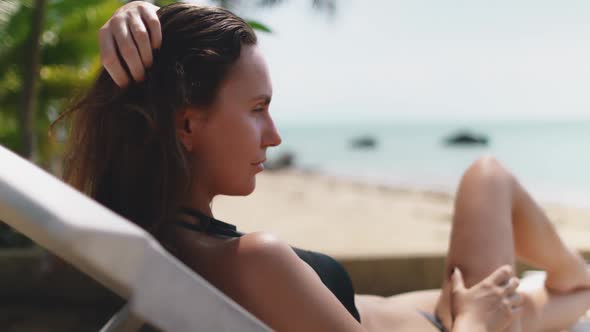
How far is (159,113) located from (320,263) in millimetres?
561

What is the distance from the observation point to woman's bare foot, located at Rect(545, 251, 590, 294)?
198 cm

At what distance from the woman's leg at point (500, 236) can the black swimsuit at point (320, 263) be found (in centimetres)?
51

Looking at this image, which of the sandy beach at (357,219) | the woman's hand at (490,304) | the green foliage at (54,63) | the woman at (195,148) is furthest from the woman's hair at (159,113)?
the green foliage at (54,63)

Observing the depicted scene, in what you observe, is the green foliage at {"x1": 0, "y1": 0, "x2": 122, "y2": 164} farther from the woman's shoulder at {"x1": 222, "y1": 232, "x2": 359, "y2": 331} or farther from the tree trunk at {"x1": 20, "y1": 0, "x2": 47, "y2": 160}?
the woman's shoulder at {"x1": 222, "y1": 232, "x2": 359, "y2": 331}

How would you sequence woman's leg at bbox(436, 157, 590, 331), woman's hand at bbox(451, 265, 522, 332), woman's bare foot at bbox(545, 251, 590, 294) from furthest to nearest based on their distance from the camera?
woman's bare foot at bbox(545, 251, 590, 294)
woman's leg at bbox(436, 157, 590, 331)
woman's hand at bbox(451, 265, 522, 332)

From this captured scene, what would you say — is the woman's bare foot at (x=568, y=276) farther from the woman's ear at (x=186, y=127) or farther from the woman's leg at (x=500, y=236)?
the woman's ear at (x=186, y=127)

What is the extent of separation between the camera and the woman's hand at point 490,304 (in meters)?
1.49

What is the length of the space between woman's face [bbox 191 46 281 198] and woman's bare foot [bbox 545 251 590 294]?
51.0 inches

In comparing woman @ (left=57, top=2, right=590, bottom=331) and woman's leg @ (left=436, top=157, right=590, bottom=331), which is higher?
woman @ (left=57, top=2, right=590, bottom=331)

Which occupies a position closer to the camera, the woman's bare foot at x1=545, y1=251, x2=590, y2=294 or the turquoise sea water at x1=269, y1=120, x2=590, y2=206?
the woman's bare foot at x1=545, y1=251, x2=590, y2=294

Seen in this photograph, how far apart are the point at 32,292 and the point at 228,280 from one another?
2.81 meters

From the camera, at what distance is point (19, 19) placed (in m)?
4.61

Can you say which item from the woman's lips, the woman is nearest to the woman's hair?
the woman

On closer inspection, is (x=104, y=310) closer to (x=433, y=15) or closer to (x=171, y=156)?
(x=171, y=156)
